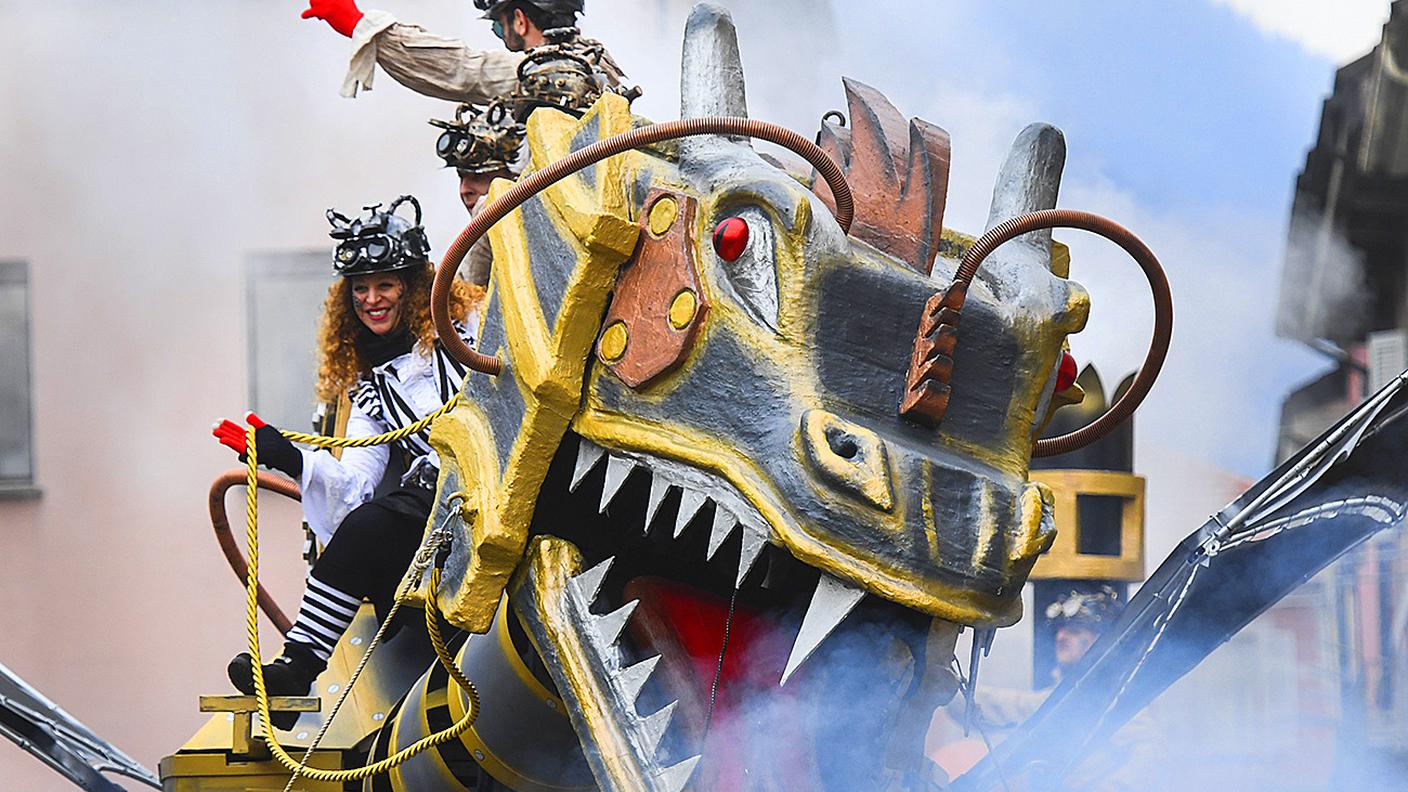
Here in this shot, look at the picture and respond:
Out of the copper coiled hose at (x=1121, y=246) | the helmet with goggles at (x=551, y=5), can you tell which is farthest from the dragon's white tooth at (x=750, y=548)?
the helmet with goggles at (x=551, y=5)

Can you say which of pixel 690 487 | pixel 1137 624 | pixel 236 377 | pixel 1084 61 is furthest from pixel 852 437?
pixel 236 377

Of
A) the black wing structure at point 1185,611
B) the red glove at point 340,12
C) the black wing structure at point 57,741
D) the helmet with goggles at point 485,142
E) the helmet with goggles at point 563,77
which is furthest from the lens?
the red glove at point 340,12

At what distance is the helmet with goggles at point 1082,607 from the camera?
6.51 metres

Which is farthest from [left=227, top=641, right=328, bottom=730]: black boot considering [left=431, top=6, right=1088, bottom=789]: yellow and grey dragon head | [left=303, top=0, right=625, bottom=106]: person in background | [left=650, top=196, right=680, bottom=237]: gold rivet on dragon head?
[left=303, top=0, right=625, bottom=106]: person in background

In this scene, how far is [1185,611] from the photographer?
12.0 ft

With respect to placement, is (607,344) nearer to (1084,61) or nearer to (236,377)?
(1084,61)

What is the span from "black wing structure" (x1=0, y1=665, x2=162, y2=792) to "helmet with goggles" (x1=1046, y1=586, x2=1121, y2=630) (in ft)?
9.49

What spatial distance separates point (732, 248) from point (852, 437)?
0.40 meters

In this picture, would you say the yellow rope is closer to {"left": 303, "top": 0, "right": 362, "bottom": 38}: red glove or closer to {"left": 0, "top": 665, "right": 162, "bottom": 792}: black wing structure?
{"left": 0, "top": 665, "right": 162, "bottom": 792}: black wing structure

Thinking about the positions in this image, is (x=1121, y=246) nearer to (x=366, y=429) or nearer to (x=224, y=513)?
(x=366, y=429)

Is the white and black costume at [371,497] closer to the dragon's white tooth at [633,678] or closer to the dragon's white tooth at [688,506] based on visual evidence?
the dragon's white tooth at [633,678]

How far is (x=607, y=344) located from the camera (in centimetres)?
333

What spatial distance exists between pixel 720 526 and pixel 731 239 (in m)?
0.46

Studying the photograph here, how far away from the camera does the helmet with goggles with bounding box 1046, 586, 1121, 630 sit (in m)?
6.51
